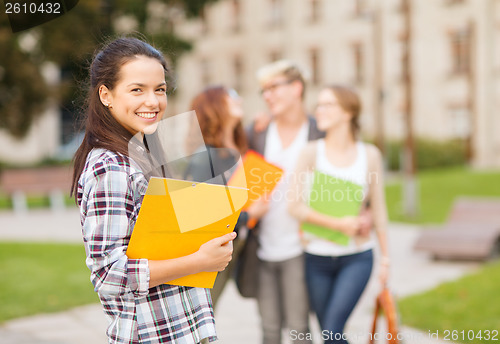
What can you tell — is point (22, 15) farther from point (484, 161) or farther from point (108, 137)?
point (484, 161)

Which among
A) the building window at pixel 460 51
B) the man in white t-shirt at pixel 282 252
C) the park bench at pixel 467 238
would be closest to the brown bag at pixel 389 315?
the man in white t-shirt at pixel 282 252

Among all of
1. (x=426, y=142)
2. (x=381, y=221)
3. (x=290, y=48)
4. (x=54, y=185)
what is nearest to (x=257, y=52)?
(x=290, y=48)

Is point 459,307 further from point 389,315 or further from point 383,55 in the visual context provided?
point 383,55

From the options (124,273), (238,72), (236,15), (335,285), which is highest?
(236,15)

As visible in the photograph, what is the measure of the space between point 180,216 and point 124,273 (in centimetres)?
22

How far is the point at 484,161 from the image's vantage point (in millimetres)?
29891

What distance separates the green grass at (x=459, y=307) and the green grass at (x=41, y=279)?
3035 millimetres

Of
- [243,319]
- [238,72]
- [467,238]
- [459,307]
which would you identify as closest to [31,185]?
[467,238]

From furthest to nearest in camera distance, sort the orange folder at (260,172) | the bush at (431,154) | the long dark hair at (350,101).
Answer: the bush at (431,154) < the long dark hair at (350,101) < the orange folder at (260,172)

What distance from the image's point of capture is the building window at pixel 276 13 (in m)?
37.6

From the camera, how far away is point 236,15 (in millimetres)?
39625

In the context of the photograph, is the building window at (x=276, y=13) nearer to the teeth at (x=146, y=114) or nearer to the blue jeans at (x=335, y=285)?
the blue jeans at (x=335, y=285)

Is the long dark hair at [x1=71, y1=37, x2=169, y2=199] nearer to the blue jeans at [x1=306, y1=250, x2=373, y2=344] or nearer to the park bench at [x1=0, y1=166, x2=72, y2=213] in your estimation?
the blue jeans at [x1=306, y1=250, x2=373, y2=344]

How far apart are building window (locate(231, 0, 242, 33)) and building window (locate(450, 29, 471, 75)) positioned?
1366 centimetres
